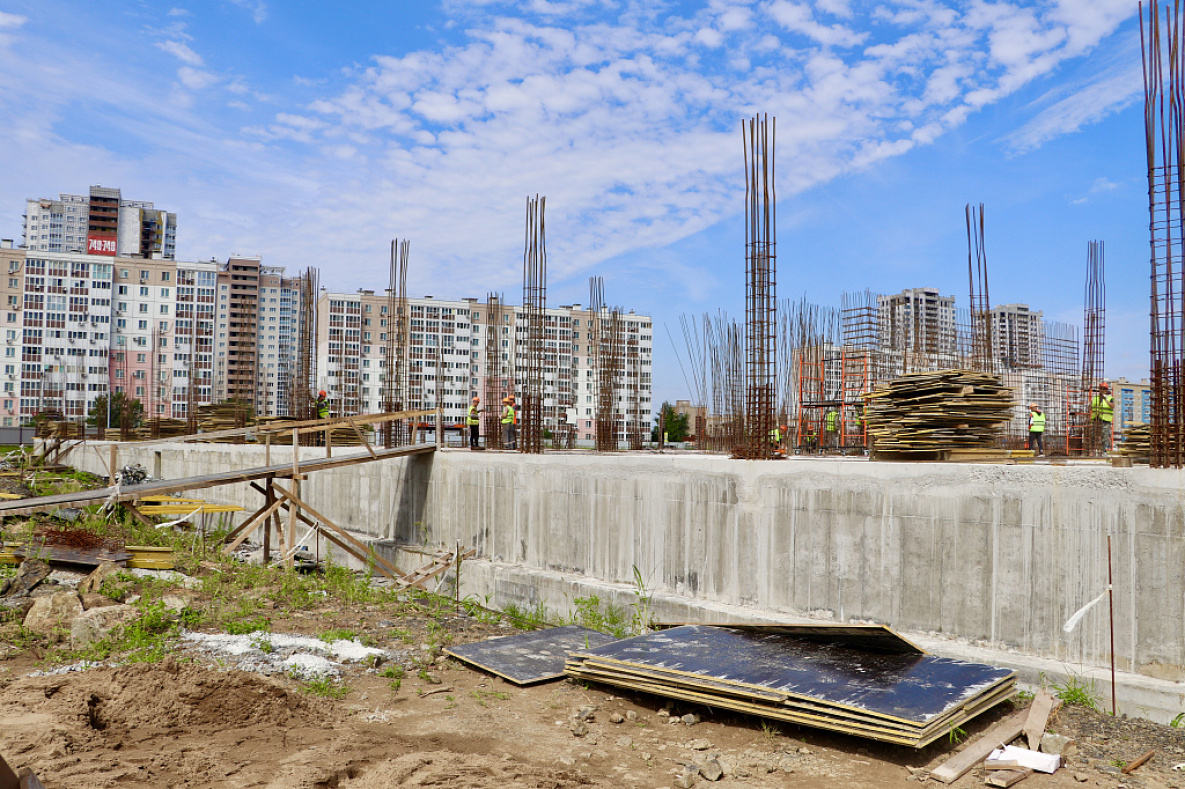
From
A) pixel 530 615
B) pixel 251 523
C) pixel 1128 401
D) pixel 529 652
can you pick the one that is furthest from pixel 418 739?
pixel 1128 401

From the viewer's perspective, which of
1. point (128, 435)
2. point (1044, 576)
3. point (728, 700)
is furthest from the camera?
point (128, 435)

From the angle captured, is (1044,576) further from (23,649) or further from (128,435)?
(128,435)

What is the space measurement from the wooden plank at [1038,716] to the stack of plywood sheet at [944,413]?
2.80m

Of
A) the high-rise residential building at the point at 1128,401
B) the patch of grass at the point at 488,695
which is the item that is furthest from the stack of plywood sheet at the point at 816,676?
the high-rise residential building at the point at 1128,401

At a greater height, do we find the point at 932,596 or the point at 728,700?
the point at 932,596

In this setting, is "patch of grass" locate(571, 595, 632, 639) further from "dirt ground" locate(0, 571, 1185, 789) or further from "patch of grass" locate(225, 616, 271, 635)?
"patch of grass" locate(225, 616, 271, 635)

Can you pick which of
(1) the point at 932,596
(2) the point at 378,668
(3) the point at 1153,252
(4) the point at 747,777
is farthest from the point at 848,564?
(2) the point at 378,668

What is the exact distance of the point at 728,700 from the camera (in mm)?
5645

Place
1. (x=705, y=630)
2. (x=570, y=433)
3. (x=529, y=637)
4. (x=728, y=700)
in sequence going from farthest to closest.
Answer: (x=570, y=433)
(x=529, y=637)
(x=705, y=630)
(x=728, y=700)

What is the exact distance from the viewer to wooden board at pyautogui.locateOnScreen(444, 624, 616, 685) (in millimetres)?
6844

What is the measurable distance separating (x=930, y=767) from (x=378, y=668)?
4689 millimetres

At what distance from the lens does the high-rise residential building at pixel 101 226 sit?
9891 centimetres

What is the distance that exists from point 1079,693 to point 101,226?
127 meters

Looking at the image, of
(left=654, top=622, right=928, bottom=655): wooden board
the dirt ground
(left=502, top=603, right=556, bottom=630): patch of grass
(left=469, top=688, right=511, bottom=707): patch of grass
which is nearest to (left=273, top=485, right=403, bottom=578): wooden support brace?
(left=502, top=603, right=556, bottom=630): patch of grass
